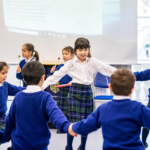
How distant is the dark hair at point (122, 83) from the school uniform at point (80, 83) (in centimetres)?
94

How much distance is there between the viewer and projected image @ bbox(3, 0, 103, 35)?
3578mm

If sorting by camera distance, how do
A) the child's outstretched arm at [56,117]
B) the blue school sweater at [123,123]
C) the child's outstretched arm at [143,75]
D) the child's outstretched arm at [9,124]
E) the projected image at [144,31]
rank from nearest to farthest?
the blue school sweater at [123,123] → the child's outstretched arm at [56,117] → the child's outstretched arm at [9,124] → the child's outstretched arm at [143,75] → the projected image at [144,31]

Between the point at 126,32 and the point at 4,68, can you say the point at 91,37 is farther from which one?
the point at 4,68

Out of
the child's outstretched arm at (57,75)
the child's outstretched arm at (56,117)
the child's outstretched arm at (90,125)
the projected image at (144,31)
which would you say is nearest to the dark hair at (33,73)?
the child's outstretched arm at (56,117)

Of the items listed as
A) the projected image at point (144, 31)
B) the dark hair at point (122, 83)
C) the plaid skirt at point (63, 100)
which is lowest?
the plaid skirt at point (63, 100)

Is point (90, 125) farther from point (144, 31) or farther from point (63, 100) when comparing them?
point (144, 31)

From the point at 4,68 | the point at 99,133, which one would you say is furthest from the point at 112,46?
the point at 4,68

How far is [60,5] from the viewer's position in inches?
143

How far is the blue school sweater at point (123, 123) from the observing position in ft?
3.41

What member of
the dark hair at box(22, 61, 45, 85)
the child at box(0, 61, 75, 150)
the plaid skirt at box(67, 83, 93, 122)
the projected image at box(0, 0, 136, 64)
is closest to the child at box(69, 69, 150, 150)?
the child at box(0, 61, 75, 150)

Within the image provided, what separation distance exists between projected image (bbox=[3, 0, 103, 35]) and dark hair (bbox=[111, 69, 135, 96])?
2586mm

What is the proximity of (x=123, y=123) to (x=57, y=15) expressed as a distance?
2982 mm

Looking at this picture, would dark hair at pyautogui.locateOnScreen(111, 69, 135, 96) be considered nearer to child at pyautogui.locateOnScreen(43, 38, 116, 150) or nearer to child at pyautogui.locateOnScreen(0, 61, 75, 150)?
child at pyautogui.locateOnScreen(0, 61, 75, 150)

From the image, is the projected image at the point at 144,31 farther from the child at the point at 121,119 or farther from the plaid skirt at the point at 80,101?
the child at the point at 121,119
